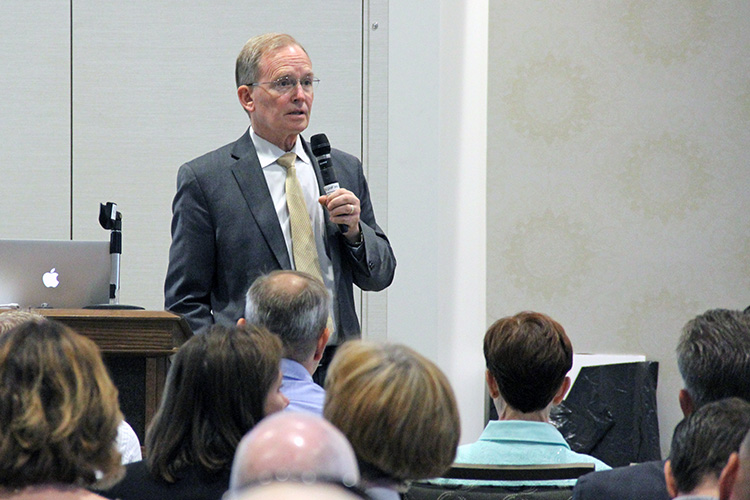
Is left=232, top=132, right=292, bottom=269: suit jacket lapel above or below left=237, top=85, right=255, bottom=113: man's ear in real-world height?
below

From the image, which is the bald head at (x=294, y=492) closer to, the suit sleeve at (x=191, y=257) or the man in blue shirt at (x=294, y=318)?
the man in blue shirt at (x=294, y=318)

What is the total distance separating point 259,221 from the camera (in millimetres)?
3010

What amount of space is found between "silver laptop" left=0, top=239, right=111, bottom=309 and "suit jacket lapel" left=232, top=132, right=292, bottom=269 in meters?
0.57

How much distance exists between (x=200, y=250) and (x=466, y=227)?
2132 millimetres

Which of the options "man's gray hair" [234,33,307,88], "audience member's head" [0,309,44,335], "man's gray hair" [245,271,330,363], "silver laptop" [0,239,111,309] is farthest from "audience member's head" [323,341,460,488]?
"silver laptop" [0,239,111,309]

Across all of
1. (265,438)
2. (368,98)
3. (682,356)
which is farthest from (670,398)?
(265,438)

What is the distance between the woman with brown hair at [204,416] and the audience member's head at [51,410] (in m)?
0.27

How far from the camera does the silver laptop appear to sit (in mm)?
3230

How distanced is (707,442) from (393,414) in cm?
44

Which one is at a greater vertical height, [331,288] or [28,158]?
[28,158]

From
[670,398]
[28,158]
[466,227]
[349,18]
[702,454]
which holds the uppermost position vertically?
[349,18]

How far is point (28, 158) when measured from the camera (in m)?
5.08

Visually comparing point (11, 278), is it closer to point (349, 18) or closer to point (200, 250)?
point (200, 250)

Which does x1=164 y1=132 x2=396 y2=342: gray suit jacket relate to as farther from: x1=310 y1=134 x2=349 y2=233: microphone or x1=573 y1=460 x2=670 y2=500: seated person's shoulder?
x1=573 y1=460 x2=670 y2=500: seated person's shoulder
